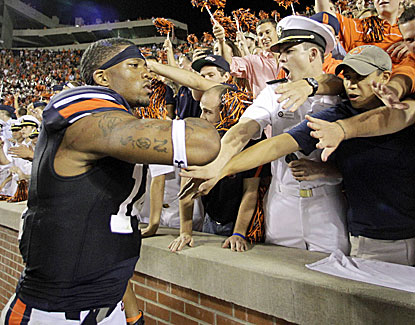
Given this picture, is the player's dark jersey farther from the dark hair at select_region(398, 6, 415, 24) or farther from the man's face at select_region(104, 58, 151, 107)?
the dark hair at select_region(398, 6, 415, 24)

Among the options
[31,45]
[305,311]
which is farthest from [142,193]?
[31,45]

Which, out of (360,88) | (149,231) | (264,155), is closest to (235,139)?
(264,155)

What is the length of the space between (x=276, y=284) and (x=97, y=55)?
1401mm

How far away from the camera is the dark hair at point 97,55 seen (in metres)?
1.59

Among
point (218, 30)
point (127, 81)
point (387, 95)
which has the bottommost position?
point (387, 95)

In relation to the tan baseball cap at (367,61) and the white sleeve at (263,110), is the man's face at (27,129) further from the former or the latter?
the tan baseball cap at (367,61)

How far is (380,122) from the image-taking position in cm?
168

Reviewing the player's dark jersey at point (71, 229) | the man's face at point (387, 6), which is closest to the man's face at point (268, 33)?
the man's face at point (387, 6)

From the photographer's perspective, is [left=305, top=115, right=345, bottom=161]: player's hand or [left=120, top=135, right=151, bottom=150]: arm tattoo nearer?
[left=120, top=135, right=151, bottom=150]: arm tattoo

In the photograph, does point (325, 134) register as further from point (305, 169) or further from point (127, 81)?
point (127, 81)

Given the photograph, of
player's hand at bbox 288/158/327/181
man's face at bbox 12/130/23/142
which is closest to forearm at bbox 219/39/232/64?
player's hand at bbox 288/158/327/181

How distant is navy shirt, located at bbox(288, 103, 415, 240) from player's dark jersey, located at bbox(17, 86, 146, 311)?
3.64ft

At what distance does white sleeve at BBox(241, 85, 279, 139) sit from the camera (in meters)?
2.21

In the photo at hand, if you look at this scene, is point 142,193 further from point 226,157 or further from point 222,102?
point 222,102
